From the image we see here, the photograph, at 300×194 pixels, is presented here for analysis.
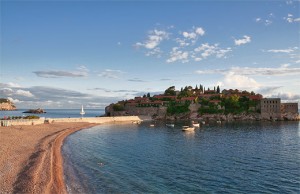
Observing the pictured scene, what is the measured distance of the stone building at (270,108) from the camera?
140 metres

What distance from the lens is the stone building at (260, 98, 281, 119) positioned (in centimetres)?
14025

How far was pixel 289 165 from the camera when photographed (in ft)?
118

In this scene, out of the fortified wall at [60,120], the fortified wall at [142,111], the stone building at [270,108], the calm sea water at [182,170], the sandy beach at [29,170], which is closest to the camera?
the sandy beach at [29,170]

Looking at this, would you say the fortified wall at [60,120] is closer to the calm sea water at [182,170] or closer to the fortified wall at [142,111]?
the fortified wall at [142,111]

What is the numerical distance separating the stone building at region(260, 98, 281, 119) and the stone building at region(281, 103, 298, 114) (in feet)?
22.3

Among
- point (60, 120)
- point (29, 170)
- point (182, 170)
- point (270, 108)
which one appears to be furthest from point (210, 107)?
point (29, 170)

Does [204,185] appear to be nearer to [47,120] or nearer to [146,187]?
[146,187]

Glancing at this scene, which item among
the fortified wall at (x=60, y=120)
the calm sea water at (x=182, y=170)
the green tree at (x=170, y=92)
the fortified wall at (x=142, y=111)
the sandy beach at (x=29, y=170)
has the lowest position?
the calm sea water at (x=182, y=170)

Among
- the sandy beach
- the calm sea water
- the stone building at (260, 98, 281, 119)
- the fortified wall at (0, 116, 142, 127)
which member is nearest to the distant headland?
the stone building at (260, 98, 281, 119)

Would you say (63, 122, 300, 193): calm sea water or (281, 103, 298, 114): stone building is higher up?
(281, 103, 298, 114): stone building

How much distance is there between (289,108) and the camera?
14550cm

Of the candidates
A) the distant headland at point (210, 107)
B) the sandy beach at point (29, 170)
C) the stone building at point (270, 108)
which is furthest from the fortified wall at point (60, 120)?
the stone building at point (270, 108)

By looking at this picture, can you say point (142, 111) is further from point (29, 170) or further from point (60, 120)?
point (29, 170)

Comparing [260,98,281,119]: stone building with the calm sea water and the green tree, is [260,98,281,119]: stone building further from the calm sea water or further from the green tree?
the calm sea water
